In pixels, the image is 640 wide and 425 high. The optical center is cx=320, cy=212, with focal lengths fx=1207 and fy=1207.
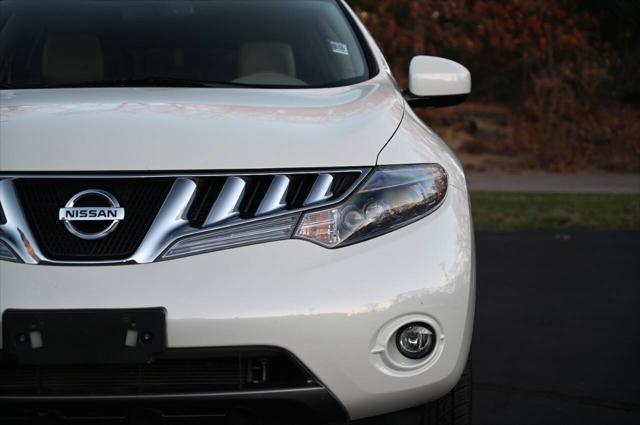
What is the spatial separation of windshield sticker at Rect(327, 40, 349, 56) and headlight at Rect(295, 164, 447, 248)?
1194 mm

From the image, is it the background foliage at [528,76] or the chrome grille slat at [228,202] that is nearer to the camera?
the chrome grille slat at [228,202]

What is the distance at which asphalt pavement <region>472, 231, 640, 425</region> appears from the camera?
4.50 meters

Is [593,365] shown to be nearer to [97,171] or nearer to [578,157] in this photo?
[97,171]

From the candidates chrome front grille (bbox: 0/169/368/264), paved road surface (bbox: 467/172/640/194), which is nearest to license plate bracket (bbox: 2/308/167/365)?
chrome front grille (bbox: 0/169/368/264)

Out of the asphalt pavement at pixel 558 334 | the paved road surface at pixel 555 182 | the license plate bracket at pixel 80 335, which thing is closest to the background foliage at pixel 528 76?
the paved road surface at pixel 555 182

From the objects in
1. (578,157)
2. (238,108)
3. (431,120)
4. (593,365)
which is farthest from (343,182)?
(431,120)

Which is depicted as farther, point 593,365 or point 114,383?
point 593,365

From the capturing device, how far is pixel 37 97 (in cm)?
353

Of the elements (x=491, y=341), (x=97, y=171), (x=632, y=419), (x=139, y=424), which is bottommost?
(x=491, y=341)

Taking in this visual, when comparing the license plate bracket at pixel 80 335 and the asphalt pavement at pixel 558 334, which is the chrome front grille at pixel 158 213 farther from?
the asphalt pavement at pixel 558 334

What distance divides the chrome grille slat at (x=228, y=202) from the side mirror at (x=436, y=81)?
141cm

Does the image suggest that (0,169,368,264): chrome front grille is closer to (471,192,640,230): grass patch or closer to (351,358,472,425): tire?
(351,358,472,425): tire

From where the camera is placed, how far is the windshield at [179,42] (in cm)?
434

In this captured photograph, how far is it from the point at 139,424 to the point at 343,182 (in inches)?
31.3
